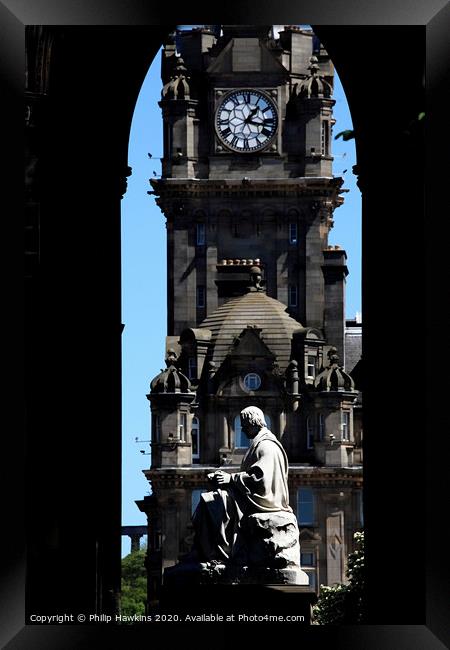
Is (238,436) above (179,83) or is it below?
below

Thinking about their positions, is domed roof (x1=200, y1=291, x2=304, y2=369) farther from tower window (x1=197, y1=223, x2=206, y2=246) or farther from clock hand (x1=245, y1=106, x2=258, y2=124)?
clock hand (x1=245, y1=106, x2=258, y2=124)

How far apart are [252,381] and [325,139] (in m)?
12.9

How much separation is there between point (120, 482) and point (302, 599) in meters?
2.88

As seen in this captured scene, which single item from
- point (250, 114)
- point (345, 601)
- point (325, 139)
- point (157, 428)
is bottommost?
point (345, 601)

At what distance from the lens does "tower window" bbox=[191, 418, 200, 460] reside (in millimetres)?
113562

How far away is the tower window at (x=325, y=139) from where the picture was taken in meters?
119

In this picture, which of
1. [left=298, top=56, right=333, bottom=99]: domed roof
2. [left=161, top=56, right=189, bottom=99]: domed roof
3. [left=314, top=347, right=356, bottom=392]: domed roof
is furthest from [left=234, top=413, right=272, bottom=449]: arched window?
[left=161, top=56, right=189, bottom=99]: domed roof

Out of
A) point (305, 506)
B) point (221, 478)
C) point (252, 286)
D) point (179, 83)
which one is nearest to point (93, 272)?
point (221, 478)

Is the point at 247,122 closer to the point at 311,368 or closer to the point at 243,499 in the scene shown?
the point at 311,368

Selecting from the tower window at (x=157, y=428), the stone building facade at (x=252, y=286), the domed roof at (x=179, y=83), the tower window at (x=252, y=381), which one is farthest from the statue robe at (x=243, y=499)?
the domed roof at (x=179, y=83)

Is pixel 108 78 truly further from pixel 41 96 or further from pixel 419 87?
pixel 419 87

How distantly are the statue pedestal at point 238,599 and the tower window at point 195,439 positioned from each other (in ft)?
252

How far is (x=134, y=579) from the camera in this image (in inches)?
4611

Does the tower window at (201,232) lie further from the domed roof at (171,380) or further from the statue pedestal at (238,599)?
the statue pedestal at (238,599)
